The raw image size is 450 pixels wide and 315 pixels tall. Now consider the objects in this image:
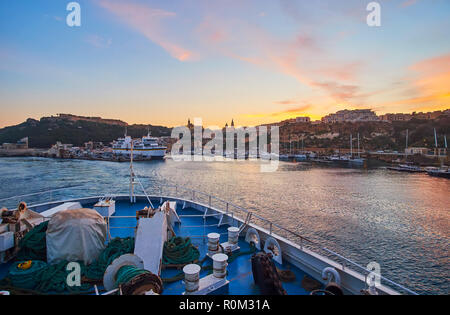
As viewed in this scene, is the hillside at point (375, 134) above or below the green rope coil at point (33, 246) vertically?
above

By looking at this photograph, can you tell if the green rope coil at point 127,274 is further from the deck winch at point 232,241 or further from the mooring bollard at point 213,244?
the deck winch at point 232,241

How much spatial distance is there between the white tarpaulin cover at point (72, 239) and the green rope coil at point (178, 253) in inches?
45.8

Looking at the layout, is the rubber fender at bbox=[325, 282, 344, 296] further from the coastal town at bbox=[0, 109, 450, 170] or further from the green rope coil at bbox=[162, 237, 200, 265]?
the coastal town at bbox=[0, 109, 450, 170]

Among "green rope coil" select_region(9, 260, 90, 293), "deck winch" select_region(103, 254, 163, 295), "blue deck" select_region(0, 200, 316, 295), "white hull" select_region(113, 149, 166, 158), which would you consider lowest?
"blue deck" select_region(0, 200, 316, 295)

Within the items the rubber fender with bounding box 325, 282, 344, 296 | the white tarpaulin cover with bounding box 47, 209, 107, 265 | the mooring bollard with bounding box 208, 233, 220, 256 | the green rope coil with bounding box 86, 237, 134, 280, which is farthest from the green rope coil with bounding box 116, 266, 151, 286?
the rubber fender with bounding box 325, 282, 344, 296

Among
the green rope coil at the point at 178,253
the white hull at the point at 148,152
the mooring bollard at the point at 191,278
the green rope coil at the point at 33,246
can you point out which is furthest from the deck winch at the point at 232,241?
the white hull at the point at 148,152

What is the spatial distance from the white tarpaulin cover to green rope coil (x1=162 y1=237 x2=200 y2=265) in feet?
3.82

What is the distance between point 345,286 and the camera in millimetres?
3770

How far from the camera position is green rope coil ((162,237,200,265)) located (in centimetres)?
446

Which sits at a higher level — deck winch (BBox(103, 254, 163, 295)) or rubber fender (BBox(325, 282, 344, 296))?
deck winch (BBox(103, 254, 163, 295))

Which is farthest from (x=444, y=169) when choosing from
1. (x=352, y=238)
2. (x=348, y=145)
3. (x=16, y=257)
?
(x=16, y=257)

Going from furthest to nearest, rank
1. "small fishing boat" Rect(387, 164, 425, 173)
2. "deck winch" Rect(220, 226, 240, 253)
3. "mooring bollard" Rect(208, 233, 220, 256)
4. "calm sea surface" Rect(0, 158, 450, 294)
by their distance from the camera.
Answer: "small fishing boat" Rect(387, 164, 425, 173)
"calm sea surface" Rect(0, 158, 450, 294)
"deck winch" Rect(220, 226, 240, 253)
"mooring bollard" Rect(208, 233, 220, 256)

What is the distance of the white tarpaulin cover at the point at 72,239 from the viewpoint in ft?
13.3

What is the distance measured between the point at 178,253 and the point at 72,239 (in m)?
1.82
